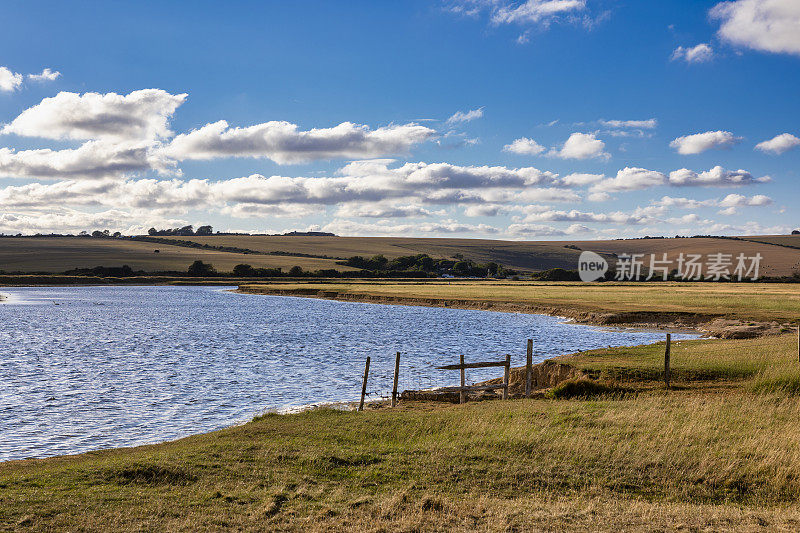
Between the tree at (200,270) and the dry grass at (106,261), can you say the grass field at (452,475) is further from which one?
the dry grass at (106,261)

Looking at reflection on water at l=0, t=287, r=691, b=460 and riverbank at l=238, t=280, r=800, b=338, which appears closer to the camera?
reflection on water at l=0, t=287, r=691, b=460

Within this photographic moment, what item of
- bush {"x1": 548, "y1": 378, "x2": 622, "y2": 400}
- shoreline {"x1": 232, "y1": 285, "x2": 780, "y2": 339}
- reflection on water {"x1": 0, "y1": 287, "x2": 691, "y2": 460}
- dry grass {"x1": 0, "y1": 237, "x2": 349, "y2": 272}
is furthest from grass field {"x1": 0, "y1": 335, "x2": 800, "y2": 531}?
dry grass {"x1": 0, "y1": 237, "x2": 349, "y2": 272}

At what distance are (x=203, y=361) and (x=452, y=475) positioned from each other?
27446 millimetres

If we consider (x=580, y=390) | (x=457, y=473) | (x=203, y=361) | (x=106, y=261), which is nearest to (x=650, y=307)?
(x=580, y=390)

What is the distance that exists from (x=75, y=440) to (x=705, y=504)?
1774 cm

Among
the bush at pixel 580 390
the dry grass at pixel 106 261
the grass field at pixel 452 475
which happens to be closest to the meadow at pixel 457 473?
the grass field at pixel 452 475

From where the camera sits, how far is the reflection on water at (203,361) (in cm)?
2308

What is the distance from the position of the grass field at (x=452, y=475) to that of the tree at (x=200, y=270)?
15846 centimetres

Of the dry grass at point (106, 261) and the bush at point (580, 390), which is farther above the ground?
the dry grass at point (106, 261)

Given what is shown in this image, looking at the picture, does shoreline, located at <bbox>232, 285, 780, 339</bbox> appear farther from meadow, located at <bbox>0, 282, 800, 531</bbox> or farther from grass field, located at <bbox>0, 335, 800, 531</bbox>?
grass field, located at <bbox>0, 335, 800, 531</bbox>

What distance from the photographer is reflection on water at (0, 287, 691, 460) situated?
23078 millimetres

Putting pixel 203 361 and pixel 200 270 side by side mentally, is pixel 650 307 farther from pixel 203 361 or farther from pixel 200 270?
pixel 200 270

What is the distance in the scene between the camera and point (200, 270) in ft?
568

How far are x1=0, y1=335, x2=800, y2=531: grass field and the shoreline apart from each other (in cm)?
2935
